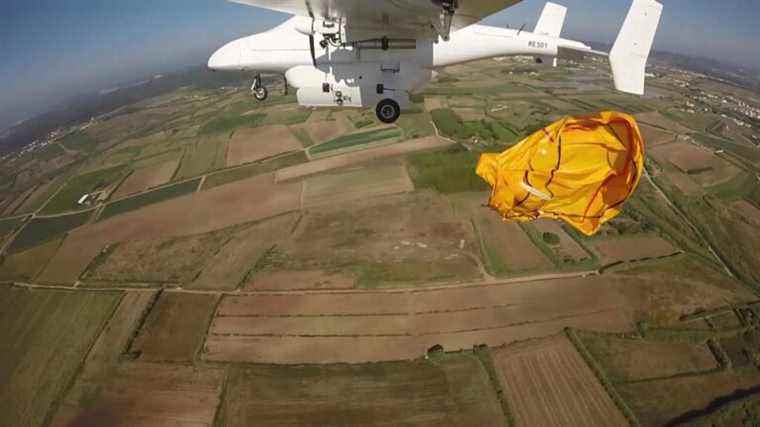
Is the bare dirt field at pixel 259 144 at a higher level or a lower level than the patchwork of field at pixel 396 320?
higher

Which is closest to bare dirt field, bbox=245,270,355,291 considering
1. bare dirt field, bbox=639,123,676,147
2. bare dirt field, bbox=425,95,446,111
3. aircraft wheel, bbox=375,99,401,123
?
aircraft wheel, bbox=375,99,401,123

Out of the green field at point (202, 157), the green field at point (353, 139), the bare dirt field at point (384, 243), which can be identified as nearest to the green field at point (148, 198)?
the green field at point (202, 157)

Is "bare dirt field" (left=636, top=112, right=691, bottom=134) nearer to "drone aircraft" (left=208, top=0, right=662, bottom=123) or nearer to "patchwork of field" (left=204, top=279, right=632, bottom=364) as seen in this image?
"patchwork of field" (left=204, top=279, right=632, bottom=364)

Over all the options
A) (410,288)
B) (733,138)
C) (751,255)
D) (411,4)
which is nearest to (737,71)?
(733,138)

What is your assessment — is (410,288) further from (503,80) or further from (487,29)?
(503,80)

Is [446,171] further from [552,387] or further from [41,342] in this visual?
[41,342]

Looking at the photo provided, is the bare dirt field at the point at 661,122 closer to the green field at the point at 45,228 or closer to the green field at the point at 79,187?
the green field at the point at 45,228
